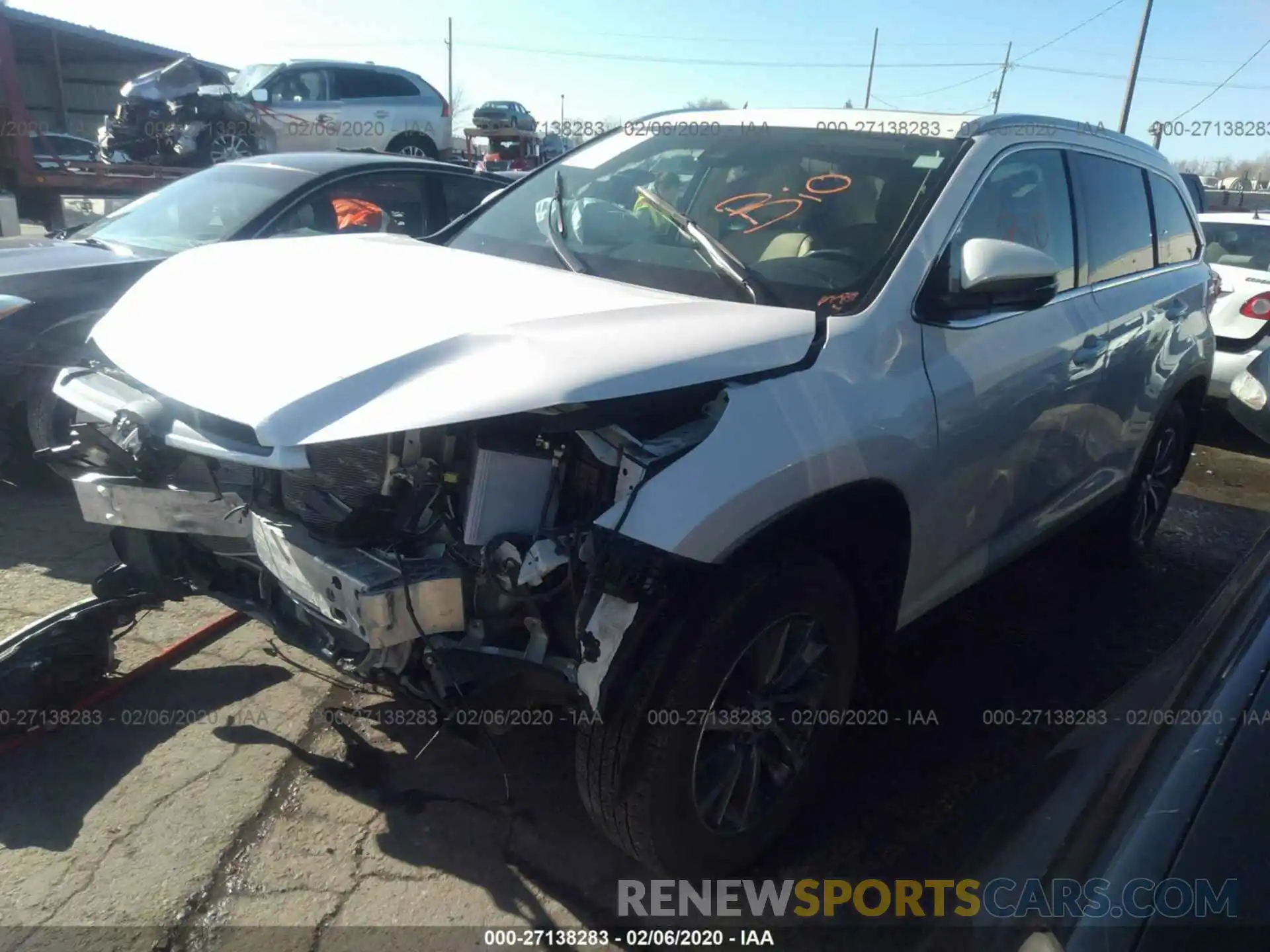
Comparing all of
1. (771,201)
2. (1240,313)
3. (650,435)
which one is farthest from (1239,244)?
(650,435)

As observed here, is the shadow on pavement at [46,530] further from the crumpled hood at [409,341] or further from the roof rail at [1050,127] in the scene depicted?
the roof rail at [1050,127]

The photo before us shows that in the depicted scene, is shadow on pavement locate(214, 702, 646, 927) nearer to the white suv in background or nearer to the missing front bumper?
the missing front bumper

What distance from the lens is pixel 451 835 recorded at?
2586mm

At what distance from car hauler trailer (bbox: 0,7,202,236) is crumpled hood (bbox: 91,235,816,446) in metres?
7.02

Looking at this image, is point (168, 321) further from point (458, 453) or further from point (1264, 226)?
point (1264, 226)

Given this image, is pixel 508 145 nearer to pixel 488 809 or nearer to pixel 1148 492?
pixel 1148 492

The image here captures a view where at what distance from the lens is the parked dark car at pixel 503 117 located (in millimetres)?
19734

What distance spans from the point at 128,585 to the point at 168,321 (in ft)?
3.26

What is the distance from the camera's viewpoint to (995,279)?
244cm

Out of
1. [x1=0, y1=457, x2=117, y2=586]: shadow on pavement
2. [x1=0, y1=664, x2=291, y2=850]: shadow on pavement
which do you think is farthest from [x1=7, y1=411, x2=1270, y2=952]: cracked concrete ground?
[x1=0, y1=457, x2=117, y2=586]: shadow on pavement

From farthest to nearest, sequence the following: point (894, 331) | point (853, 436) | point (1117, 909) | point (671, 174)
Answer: point (671, 174) < point (894, 331) < point (853, 436) < point (1117, 909)

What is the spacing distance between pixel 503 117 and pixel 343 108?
820cm

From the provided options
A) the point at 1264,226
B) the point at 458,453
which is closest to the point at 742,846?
the point at 458,453

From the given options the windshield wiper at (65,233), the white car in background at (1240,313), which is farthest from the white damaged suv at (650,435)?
the white car in background at (1240,313)
